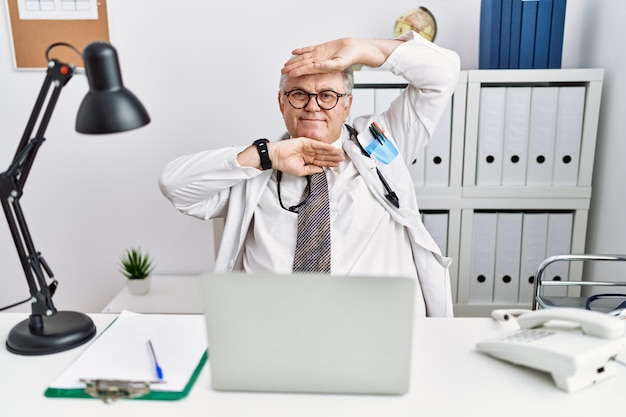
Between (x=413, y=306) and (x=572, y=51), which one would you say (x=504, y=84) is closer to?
(x=572, y=51)

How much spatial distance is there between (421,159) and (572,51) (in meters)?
0.90

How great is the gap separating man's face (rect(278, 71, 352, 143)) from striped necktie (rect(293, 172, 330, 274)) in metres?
0.20

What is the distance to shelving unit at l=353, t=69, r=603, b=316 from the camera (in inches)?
83.7

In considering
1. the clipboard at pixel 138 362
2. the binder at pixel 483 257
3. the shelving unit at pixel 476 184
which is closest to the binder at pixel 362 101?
the shelving unit at pixel 476 184

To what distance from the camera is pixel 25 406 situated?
2.72 ft

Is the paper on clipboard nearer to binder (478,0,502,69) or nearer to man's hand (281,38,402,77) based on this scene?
man's hand (281,38,402,77)

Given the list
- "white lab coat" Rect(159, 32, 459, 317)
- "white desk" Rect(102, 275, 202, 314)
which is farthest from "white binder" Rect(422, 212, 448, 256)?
"white desk" Rect(102, 275, 202, 314)

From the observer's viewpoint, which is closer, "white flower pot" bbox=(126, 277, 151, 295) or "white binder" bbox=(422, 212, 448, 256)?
"white binder" bbox=(422, 212, 448, 256)

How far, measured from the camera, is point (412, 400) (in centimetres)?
83

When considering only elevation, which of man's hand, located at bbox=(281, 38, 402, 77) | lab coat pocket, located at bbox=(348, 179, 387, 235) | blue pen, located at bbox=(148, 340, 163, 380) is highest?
man's hand, located at bbox=(281, 38, 402, 77)

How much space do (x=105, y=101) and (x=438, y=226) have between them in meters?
1.66

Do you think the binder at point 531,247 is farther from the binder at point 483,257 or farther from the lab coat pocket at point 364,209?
the lab coat pocket at point 364,209

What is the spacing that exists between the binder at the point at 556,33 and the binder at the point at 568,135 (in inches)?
5.1

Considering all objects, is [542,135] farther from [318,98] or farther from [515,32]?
[318,98]
